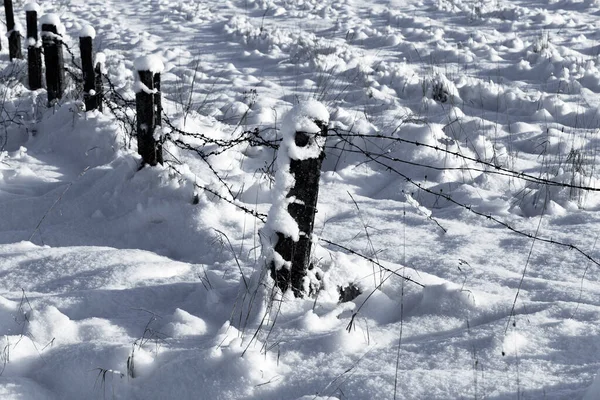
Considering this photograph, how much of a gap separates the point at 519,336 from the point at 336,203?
234 centimetres

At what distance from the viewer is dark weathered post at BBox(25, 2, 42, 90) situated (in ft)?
24.6

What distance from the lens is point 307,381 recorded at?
8.26 feet

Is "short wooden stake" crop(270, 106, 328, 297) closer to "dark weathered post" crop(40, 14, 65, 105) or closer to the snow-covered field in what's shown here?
the snow-covered field

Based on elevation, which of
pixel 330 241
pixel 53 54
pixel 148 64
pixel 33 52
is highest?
pixel 148 64

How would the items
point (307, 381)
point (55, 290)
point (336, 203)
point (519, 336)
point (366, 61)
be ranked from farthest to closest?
point (366, 61) < point (336, 203) < point (55, 290) < point (519, 336) < point (307, 381)

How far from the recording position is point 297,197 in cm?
307

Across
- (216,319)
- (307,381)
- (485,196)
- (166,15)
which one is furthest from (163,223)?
(166,15)

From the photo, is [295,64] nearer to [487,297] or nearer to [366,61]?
[366,61]

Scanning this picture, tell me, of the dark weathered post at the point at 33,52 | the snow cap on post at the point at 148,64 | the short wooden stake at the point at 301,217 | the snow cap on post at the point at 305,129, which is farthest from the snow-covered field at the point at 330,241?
the snow cap on post at the point at 148,64

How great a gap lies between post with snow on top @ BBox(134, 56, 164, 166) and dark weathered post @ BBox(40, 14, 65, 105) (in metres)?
2.54

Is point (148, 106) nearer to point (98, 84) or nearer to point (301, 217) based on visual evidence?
point (301, 217)

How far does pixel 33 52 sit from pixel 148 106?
3840 mm

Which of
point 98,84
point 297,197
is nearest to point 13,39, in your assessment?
point 98,84

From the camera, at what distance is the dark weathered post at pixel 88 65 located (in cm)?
589
